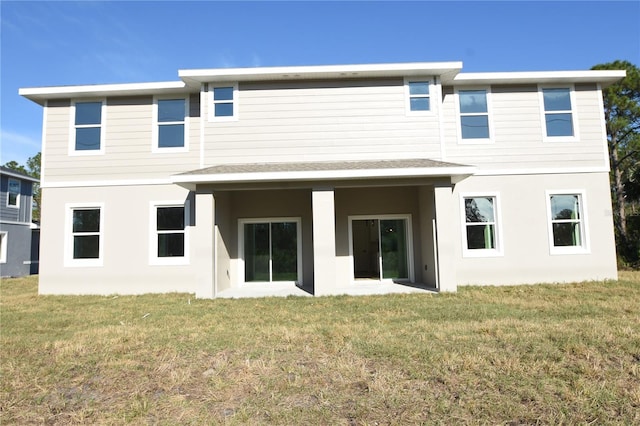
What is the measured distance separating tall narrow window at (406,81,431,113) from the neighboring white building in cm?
5

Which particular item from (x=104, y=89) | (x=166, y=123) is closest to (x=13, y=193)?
(x=104, y=89)

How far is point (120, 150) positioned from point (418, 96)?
9.53 m

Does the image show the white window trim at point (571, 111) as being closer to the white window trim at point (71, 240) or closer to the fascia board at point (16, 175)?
the white window trim at point (71, 240)

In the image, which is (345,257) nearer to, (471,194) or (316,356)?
(471,194)

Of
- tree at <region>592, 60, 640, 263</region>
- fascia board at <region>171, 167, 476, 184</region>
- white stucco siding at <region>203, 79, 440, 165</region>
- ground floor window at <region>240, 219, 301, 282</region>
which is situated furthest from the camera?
tree at <region>592, 60, 640, 263</region>

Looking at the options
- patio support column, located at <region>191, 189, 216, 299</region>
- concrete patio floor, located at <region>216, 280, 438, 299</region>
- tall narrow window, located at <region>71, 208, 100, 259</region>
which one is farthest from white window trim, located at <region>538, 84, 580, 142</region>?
tall narrow window, located at <region>71, 208, 100, 259</region>

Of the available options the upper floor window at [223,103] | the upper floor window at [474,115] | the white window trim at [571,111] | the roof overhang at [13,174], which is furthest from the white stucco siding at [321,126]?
the roof overhang at [13,174]

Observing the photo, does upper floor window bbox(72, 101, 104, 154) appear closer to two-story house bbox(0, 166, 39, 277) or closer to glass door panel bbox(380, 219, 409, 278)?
glass door panel bbox(380, 219, 409, 278)

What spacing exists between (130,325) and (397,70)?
9.67 m

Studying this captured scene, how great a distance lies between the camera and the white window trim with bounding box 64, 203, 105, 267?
12297 mm

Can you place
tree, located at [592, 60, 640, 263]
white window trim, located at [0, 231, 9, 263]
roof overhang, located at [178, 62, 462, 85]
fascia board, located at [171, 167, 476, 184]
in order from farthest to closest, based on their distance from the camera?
tree, located at [592, 60, 640, 263], white window trim, located at [0, 231, 9, 263], roof overhang, located at [178, 62, 462, 85], fascia board, located at [171, 167, 476, 184]

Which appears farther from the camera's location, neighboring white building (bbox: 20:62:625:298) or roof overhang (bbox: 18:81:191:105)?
roof overhang (bbox: 18:81:191:105)

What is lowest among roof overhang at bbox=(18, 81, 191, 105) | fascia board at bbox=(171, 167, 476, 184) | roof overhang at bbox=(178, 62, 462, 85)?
fascia board at bbox=(171, 167, 476, 184)

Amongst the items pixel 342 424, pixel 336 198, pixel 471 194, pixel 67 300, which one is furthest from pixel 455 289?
pixel 67 300
